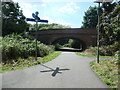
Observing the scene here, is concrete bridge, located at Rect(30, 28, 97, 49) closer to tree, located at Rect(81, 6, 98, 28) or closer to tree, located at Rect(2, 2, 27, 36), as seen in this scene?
tree, located at Rect(2, 2, 27, 36)

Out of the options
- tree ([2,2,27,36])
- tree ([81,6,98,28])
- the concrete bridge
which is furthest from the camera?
tree ([81,6,98,28])

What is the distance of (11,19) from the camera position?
25.5 metres

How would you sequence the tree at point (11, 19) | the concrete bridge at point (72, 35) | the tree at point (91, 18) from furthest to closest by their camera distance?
the tree at point (91, 18) → the tree at point (11, 19) → the concrete bridge at point (72, 35)

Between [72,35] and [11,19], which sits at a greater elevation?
[11,19]

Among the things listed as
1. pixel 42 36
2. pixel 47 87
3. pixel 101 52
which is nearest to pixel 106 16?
pixel 101 52

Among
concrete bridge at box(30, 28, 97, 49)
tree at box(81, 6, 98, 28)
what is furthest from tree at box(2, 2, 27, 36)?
tree at box(81, 6, 98, 28)

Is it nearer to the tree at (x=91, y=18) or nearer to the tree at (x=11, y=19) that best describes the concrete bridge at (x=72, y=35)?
the tree at (x=11, y=19)

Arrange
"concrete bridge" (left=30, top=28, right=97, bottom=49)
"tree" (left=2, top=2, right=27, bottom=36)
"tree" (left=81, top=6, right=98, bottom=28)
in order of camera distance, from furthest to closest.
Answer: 1. "tree" (left=81, top=6, right=98, bottom=28)
2. "tree" (left=2, top=2, right=27, bottom=36)
3. "concrete bridge" (left=30, top=28, right=97, bottom=49)

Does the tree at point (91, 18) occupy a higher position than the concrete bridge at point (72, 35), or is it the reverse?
the tree at point (91, 18)

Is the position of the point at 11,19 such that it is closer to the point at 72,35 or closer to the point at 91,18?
the point at 72,35

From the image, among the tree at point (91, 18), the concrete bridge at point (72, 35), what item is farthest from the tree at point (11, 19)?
the tree at point (91, 18)

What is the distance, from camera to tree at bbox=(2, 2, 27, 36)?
23.3 meters

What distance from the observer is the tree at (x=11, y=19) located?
23.3 m

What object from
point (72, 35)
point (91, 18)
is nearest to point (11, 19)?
point (72, 35)
